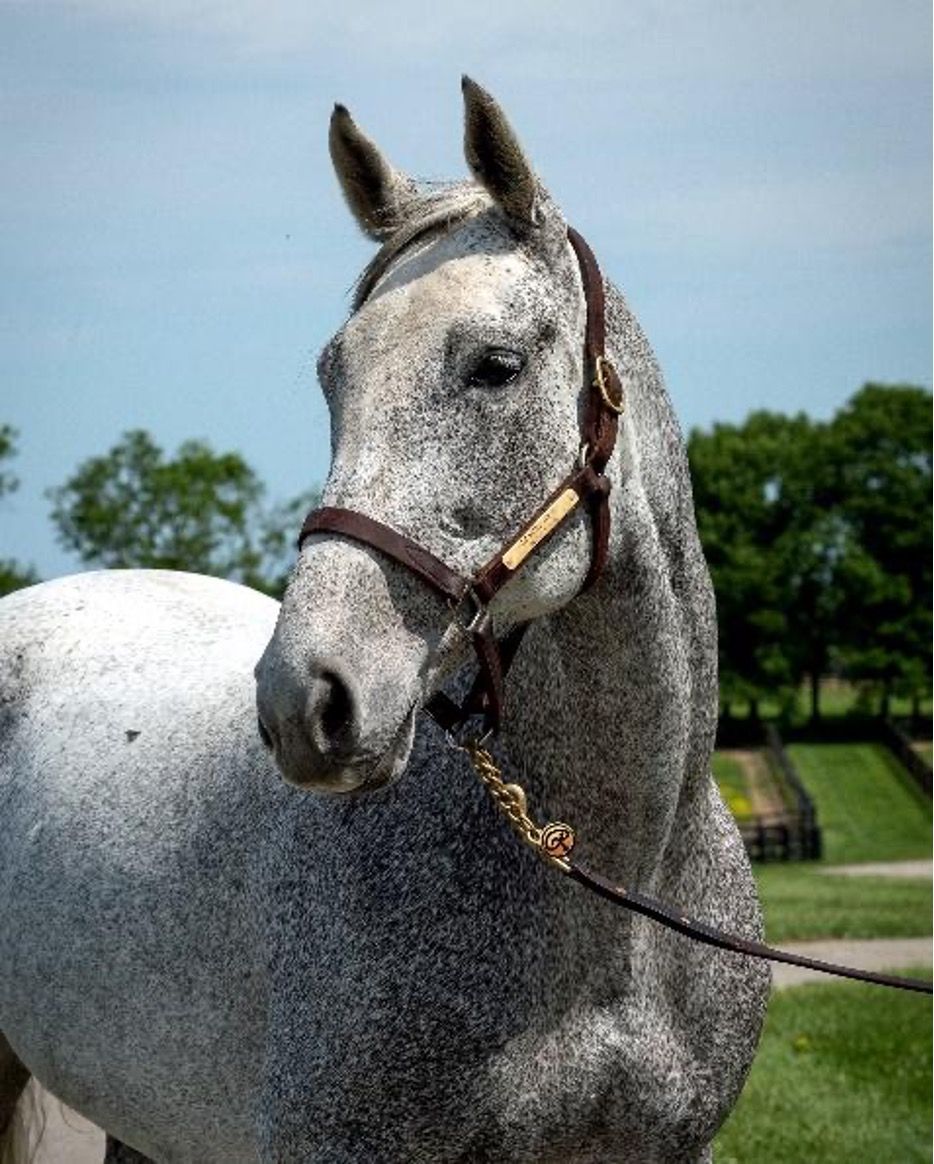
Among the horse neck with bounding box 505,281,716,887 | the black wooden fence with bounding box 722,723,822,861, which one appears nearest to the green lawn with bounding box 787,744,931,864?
the black wooden fence with bounding box 722,723,822,861

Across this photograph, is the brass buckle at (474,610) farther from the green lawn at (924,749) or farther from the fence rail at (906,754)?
the green lawn at (924,749)

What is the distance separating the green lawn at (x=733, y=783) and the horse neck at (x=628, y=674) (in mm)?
29698

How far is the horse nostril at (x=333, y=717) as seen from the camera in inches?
111

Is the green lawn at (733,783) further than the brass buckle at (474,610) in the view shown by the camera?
Yes

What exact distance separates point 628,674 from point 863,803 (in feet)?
129

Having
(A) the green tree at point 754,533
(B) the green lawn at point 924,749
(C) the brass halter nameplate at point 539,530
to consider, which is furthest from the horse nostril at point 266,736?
(A) the green tree at point 754,533

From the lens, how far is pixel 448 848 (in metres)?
3.48

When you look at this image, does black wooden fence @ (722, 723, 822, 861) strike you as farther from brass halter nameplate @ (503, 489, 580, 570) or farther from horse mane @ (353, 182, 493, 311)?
brass halter nameplate @ (503, 489, 580, 570)

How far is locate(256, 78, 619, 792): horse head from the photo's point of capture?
2.87 meters

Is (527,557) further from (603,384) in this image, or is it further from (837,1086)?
(837,1086)

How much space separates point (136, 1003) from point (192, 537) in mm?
29723

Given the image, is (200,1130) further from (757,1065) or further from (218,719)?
(757,1065)

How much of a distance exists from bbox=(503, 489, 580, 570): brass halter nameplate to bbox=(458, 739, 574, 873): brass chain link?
43 centimetres

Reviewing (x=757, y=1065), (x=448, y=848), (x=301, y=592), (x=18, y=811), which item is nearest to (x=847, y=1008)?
(x=757, y=1065)
